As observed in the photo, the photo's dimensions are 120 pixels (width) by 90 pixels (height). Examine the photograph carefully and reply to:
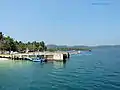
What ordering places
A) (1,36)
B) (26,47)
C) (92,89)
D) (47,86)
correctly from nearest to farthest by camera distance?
(92,89) → (47,86) → (1,36) → (26,47)

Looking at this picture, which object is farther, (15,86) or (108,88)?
(15,86)

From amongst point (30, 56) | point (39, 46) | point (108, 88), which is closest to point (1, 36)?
point (30, 56)

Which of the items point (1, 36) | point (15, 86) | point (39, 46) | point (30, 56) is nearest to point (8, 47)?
point (1, 36)

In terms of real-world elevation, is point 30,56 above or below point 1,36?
below

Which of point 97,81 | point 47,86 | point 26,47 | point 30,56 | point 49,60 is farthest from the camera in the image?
point 26,47

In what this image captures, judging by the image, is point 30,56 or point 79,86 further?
point 30,56

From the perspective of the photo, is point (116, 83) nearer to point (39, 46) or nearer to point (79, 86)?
point (79, 86)

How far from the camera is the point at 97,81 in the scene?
5966 cm

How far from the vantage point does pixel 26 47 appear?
188 meters

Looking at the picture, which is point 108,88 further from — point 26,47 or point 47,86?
point 26,47

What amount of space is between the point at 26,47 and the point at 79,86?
137 m

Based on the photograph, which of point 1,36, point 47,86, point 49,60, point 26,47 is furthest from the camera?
point 26,47

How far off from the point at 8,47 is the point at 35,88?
101m

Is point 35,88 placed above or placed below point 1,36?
below
